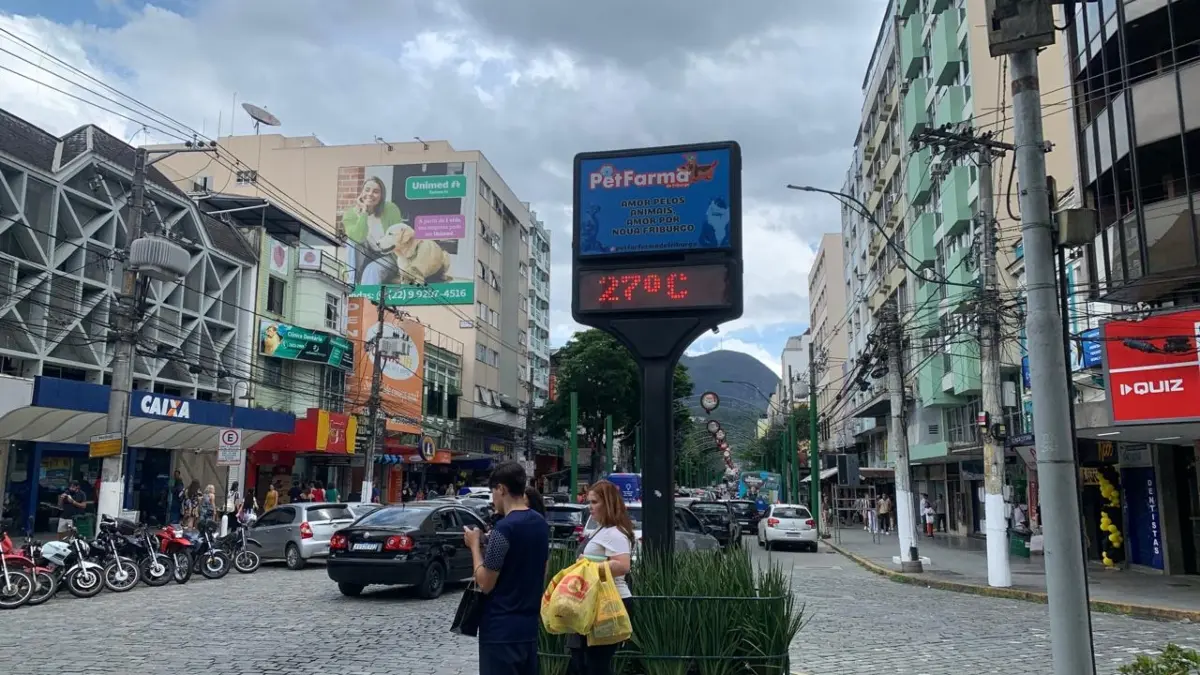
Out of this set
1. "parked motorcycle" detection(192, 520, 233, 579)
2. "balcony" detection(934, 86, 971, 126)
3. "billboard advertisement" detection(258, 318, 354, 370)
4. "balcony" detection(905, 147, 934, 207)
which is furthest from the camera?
"billboard advertisement" detection(258, 318, 354, 370)

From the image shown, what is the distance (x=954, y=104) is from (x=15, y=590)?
31.0 metres

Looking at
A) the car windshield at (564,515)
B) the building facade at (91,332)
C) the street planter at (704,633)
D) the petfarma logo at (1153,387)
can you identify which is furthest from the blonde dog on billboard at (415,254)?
the street planter at (704,633)

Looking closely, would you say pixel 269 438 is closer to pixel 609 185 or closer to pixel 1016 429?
pixel 1016 429

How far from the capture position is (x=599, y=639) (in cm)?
593

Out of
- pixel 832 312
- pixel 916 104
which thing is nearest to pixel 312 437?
pixel 916 104

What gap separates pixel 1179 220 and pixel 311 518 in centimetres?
1881

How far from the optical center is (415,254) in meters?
57.3

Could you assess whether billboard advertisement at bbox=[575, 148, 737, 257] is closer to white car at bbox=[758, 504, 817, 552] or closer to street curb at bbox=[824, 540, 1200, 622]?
street curb at bbox=[824, 540, 1200, 622]

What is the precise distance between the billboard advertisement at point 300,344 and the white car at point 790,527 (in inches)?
770

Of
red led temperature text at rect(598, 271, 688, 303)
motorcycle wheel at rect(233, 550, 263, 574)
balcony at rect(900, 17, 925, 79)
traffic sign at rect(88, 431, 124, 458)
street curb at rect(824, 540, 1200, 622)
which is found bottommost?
street curb at rect(824, 540, 1200, 622)

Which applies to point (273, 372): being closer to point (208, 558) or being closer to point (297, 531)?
point (297, 531)

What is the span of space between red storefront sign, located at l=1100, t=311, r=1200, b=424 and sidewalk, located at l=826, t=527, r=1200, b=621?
303cm

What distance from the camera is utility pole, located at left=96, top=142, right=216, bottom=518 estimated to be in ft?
64.2

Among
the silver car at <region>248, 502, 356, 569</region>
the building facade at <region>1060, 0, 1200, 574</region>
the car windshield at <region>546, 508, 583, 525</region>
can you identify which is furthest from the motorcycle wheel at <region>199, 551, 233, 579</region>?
the building facade at <region>1060, 0, 1200, 574</region>
